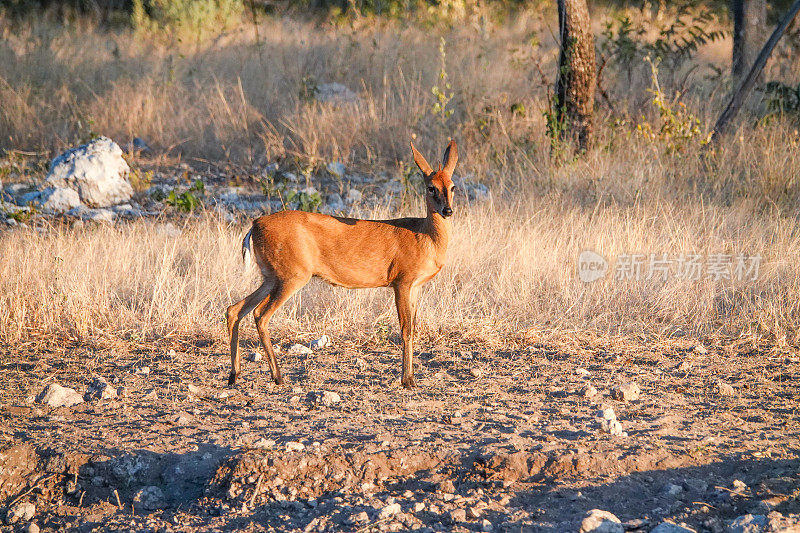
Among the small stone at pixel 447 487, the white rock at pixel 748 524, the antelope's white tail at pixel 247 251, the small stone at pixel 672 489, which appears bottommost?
the small stone at pixel 447 487

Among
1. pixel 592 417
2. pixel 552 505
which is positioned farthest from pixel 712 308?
pixel 552 505

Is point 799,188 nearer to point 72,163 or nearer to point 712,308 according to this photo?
point 712,308

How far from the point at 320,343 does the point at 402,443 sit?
1.81 meters

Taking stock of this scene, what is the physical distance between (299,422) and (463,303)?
7.62 feet

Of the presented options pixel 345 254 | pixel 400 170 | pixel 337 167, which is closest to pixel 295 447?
pixel 345 254

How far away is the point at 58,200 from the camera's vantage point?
8.80 metres

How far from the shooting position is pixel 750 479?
3707 mm

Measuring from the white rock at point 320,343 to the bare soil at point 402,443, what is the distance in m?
0.15

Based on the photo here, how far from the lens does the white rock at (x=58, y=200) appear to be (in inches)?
344

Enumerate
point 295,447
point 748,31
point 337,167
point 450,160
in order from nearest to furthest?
point 295,447 < point 450,160 < point 337,167 < point 748,31

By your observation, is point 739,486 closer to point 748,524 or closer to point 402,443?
point 748,524

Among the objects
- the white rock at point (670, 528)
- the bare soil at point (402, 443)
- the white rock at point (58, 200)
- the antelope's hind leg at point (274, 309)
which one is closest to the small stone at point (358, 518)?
the bare soil at point (402, 443)

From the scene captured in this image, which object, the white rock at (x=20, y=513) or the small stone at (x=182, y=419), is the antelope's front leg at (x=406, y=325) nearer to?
the small stone at (x=182, y=419)

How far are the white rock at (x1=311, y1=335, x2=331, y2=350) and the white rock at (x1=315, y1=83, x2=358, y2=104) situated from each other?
6.52 meters
